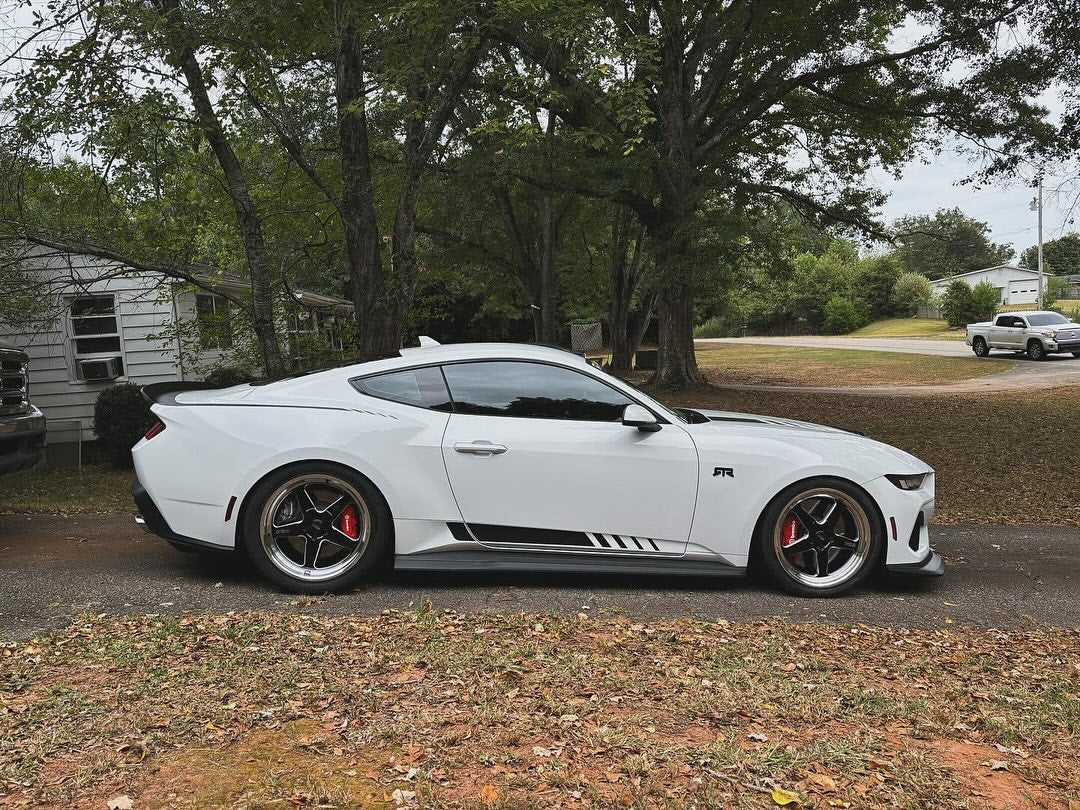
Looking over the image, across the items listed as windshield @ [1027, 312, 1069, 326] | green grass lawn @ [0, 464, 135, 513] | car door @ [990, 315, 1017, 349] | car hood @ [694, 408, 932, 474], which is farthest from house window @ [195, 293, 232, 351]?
windshield @ [1027, 312, 1069, 326]

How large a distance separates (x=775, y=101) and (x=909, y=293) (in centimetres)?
5524

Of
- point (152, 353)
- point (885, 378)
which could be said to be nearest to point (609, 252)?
point (885, 378)

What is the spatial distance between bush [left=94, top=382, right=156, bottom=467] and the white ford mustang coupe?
740 cm

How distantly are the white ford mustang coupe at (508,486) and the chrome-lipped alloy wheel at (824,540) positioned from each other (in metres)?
0.01

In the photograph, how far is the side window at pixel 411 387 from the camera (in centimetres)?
510

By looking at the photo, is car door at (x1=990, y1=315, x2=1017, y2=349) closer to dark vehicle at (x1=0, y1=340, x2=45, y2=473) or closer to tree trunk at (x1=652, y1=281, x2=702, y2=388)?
tree trunk at (x1=652, y1=281, x2=702, y2=388)

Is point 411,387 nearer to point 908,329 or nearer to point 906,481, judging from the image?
point 906,481

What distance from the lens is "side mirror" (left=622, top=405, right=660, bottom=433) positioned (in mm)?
4934

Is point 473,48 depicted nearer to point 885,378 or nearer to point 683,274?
point 683,274

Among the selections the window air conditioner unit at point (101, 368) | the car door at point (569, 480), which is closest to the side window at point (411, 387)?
the car door at point (569, 480)

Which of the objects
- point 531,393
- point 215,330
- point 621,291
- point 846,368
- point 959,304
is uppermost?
point 621,291

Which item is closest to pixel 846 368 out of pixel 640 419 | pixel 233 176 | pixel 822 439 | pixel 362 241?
pixel 362 241

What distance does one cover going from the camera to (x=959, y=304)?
52.3 meters

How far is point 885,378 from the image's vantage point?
25.5 meters
